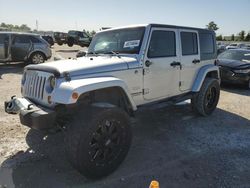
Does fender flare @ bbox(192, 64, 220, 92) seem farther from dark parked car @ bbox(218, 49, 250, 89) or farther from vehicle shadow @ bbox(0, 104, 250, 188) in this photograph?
dark parked car @ bbox(218, 49, 250, 89)

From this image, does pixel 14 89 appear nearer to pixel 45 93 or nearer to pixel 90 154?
pixel 45 93

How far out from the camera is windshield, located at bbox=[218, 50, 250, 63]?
10156mm

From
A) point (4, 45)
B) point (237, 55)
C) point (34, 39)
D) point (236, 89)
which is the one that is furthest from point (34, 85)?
point (34, 39)

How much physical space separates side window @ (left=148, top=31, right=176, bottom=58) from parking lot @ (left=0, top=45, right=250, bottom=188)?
1.02 meters

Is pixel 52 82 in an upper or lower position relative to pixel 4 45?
lower

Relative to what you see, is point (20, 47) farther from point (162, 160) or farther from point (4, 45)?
point (162, 160)

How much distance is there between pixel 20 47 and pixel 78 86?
10.6 meters

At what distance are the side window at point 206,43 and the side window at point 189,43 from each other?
1.09 ft

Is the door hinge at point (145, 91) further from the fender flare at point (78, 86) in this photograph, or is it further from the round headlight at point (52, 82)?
the round headlight at point (52, 82)

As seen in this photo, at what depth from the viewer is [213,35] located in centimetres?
636

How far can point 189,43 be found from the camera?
5438 millimetres

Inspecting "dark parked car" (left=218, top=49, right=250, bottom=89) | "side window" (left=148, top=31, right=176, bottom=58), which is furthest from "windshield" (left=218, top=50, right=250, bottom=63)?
"side window" (left=148, top=31, right=176, bottom=58)

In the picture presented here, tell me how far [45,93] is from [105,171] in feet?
4.29

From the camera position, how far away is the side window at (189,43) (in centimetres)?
523
